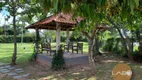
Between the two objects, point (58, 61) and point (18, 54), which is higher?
point (58, 61)

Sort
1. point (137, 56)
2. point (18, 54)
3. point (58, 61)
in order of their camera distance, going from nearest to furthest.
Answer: point (58, 61), point (137, 56), point (18, 54)

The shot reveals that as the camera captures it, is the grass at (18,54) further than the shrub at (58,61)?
Yes

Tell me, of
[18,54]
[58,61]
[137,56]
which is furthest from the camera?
[18,54]

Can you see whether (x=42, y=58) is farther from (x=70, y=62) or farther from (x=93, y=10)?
(x=93, y=10)

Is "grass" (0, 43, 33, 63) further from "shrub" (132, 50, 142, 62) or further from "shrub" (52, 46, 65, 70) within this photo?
"shrub" (132, 50, 142, 62)

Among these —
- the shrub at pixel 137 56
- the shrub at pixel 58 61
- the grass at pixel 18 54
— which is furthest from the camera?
the grass at pixel 18 54

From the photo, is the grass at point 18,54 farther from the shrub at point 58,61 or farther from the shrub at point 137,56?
the shrub at point 137,56

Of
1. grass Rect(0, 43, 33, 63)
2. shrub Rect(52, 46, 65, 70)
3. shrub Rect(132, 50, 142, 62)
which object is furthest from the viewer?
grass Rect(0, 43, 33, 63)

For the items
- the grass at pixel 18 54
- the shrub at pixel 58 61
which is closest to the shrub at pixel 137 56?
the shrub at pixel 58 61

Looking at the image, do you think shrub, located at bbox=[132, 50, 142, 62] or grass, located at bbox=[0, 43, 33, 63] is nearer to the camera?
shrub, located at bbox=[132, 50, 142, 62]

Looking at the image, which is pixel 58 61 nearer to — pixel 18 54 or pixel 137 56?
pixel 137 56

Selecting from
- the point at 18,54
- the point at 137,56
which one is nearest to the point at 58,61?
the point at 137,56

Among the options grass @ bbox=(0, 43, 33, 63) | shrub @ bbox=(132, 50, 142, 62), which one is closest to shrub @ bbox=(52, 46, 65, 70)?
grass @ bbox=(0, 43, 33, 63)

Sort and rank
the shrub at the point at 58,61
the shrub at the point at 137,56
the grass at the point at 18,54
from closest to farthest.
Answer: the shrub at the point at 58,61 → the shrub at the point at 137,56 → the grass at the point at 18,54
